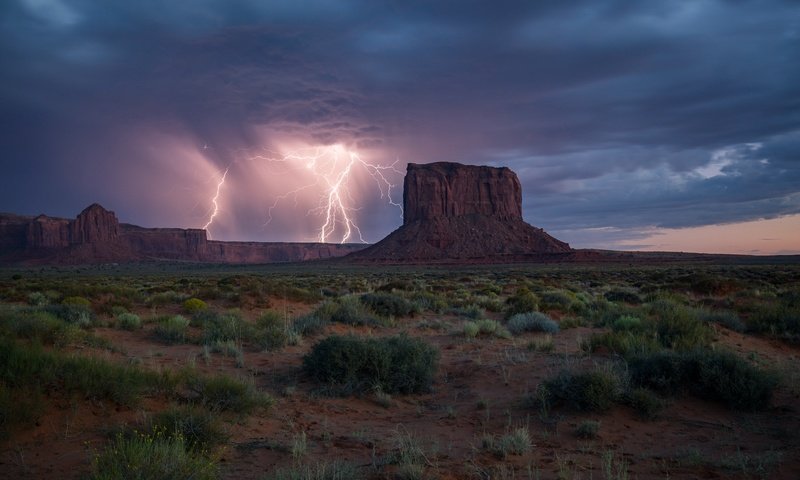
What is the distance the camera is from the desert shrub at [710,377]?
702 centimetres

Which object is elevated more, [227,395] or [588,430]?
[227,395]

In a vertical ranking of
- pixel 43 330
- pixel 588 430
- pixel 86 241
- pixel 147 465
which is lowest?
pixel 588 430

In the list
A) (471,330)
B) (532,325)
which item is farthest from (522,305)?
(471,330)

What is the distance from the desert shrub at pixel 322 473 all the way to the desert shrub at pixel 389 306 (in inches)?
480

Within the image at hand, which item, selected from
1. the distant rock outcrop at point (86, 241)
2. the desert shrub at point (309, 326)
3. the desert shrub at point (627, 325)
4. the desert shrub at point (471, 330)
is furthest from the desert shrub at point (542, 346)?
the distant rock outcrop at point (86, 241)

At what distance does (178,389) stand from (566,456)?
502cm

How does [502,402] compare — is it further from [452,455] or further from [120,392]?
[120,392]

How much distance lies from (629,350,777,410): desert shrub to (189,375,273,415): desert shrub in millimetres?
5325

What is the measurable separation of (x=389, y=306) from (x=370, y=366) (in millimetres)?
9120

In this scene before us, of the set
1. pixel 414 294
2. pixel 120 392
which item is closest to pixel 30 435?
pixel 120 392

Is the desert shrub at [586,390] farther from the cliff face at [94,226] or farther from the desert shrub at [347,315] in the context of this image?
the cliff face at [94,226]

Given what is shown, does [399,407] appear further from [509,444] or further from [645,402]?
[645,402]

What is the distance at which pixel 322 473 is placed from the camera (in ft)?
14.5

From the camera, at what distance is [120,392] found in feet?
20.7
